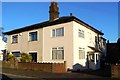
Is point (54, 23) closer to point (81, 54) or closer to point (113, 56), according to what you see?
point (81, 54)

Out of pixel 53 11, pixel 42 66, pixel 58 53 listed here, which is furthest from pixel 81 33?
pixel 42 66

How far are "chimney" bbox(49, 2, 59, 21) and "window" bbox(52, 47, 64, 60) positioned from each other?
5689 mm

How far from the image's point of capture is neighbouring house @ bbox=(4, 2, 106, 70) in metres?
25.6

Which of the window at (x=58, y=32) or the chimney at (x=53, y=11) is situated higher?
the chimney at (x=53, y=11)

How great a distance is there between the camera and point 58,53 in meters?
26.9

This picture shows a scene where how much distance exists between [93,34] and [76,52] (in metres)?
6.83

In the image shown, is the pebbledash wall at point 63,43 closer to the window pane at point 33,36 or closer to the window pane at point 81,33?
the window pane at point 81,33

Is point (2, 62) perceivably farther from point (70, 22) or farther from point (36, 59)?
point (70, 22)

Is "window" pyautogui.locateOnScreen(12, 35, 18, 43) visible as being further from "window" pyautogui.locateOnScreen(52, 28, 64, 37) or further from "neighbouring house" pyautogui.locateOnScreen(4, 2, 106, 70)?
"window" pyautogui.locateOnScreen(52, 28, 64, 37)

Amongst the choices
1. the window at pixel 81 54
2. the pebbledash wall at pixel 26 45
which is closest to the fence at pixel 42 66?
the pebbledash wall at pixel 26 45

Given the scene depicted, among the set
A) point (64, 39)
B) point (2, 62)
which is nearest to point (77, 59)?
point (64, 39)

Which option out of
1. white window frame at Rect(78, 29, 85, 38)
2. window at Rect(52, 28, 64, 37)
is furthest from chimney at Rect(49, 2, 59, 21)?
white window frame at Rect(78, 29, 85, 38)

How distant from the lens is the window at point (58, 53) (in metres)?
26.5

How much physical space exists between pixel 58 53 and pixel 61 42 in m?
1.40
